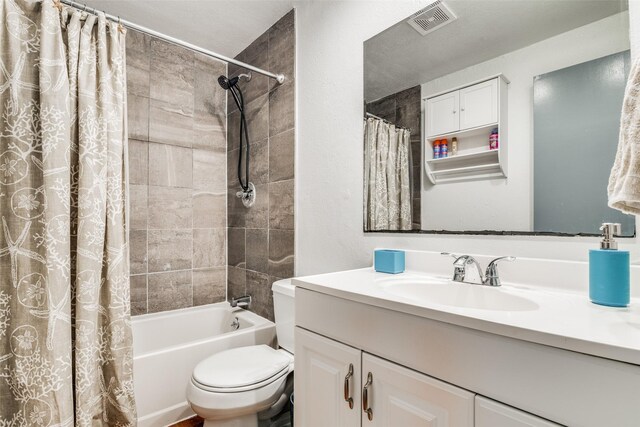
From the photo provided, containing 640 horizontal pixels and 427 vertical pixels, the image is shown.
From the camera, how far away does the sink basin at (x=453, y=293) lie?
90cm

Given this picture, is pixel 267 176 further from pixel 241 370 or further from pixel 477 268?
pixel 477 268

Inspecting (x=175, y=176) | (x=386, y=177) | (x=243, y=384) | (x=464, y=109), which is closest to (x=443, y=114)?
(x=464, y=109)

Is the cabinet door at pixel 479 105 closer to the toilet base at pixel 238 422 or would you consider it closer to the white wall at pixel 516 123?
the white wall at pixel 516 123

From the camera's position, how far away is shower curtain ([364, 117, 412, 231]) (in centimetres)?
134

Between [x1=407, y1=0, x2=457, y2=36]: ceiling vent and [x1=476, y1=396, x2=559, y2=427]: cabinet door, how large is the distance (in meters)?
1.28

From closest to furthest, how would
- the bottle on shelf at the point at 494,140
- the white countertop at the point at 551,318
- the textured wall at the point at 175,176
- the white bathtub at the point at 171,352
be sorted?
the white countertop at the point at 551,318 → the bottle on shelf at the point at 494,140 → the white bathtub at the point at 171,352 → the textured wall at the point at 175,176

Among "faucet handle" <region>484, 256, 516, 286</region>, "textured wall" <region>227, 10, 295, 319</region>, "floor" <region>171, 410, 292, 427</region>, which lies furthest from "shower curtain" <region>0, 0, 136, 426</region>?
"faucet handle" <region>484, 256, 516, 286</region>

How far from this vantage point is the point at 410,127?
1325mm

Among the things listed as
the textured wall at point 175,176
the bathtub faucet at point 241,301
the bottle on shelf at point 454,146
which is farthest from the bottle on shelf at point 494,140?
the textured wall at point 175,176

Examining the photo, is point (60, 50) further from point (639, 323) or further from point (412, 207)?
point (639, 323)

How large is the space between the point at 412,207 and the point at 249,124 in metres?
1.48

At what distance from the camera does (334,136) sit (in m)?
1.63

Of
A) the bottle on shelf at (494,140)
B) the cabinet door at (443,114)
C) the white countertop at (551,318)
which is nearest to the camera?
the white countertop at (551,318)

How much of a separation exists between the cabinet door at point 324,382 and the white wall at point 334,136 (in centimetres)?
56
